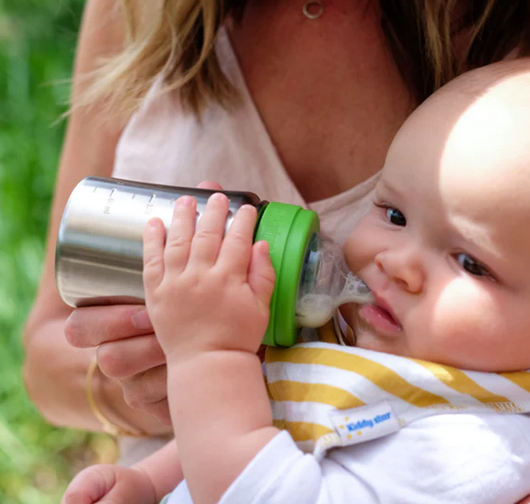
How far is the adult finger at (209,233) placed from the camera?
2.64 ft

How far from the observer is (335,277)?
0.90m

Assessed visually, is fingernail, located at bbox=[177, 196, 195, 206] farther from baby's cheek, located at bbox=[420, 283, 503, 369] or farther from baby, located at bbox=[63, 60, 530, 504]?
baby's cheek, located at bbox=[420, 283, 503, 369]

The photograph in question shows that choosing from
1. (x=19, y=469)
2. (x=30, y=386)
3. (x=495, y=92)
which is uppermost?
(x=495, y=92)

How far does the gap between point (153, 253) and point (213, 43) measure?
1.64 ft

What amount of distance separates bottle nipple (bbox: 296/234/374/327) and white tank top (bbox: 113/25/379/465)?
220 millimetres

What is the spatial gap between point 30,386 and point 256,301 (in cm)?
83

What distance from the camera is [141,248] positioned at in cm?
83

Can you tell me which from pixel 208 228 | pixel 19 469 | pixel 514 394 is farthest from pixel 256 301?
pixel 19 469

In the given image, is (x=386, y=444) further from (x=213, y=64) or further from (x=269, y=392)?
(x=213, y=64)

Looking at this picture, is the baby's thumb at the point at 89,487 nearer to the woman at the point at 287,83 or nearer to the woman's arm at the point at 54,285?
the woman at the point at 287,83

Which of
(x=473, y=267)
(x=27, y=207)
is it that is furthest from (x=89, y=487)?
(x=27, y=207)

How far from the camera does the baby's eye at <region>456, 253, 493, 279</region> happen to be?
84 centimetres

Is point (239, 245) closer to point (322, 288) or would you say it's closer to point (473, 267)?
point (322, 288)

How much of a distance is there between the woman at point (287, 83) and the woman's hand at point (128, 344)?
110mm
